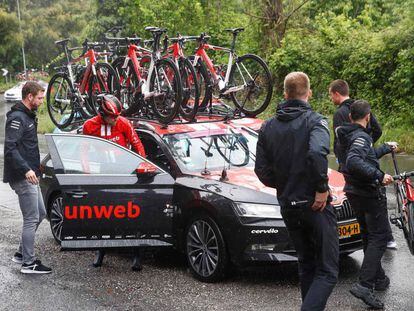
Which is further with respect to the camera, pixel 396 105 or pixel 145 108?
pixel 396 105

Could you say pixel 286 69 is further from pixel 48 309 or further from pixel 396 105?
pixel 48 309

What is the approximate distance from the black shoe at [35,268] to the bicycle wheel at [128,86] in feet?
8.13

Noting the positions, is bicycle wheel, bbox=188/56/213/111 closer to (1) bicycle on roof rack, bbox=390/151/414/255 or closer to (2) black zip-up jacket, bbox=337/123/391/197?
(2) black zip-up jacket, bbox=337/123/391/197

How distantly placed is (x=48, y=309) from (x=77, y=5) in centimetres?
7195

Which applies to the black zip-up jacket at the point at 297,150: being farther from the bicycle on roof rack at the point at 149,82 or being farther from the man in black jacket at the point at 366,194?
the bicycle on roof rack at the point at 149,82

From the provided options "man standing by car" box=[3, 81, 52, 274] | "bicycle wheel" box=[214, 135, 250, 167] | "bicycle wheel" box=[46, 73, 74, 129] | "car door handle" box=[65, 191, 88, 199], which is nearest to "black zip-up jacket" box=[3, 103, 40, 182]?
"man standing by car" box=[3, 81, 52, 274]

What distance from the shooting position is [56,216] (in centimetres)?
812

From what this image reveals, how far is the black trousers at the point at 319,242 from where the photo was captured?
4.68 meters

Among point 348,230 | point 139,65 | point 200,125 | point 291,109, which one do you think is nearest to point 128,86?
point 139,65

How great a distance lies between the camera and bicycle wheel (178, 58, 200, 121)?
8328 mm

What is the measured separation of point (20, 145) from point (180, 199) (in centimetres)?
168

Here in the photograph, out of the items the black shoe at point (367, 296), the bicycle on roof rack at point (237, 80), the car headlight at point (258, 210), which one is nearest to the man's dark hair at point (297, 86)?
the car headlight at point (258, 210)

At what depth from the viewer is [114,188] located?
6.88 m

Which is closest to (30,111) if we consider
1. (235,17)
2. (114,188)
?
(114,188)
